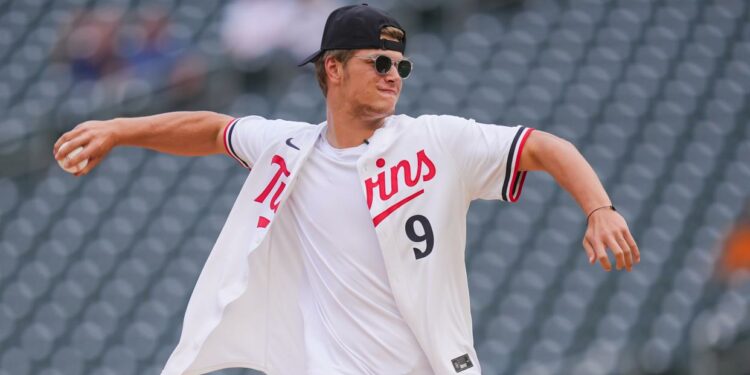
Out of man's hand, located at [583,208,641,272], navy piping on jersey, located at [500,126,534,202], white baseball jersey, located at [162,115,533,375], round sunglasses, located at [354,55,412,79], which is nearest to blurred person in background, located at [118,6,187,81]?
white baseball jersey, located at [162,115,533,375]

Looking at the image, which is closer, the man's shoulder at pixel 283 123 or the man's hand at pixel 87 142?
the man's hand at pixel 87 142

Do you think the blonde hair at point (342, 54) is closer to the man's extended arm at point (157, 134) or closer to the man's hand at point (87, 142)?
the man's extended arm at point (157, 134)

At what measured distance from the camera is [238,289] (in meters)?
3.70

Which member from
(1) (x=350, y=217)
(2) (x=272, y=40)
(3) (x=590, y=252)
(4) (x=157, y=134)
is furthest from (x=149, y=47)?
(3) (x=590, y=252)

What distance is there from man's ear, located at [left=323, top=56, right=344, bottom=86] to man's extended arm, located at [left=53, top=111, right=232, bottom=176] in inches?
15.8

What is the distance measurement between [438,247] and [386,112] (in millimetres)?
415

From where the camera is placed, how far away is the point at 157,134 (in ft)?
12.5

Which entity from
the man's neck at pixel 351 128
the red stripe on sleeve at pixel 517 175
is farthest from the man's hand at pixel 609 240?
the man's neck at pixel 351 128

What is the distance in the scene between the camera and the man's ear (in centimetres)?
366

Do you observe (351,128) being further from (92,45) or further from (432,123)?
(92,45)

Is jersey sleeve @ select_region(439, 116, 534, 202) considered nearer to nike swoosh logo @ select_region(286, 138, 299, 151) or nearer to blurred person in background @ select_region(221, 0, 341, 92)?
nike swoosh logo @ select_region(286, 138, 299, 151)

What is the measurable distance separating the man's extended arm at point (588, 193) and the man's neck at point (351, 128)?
47 centimetres

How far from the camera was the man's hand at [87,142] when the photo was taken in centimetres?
354

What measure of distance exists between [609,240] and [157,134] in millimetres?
1461
